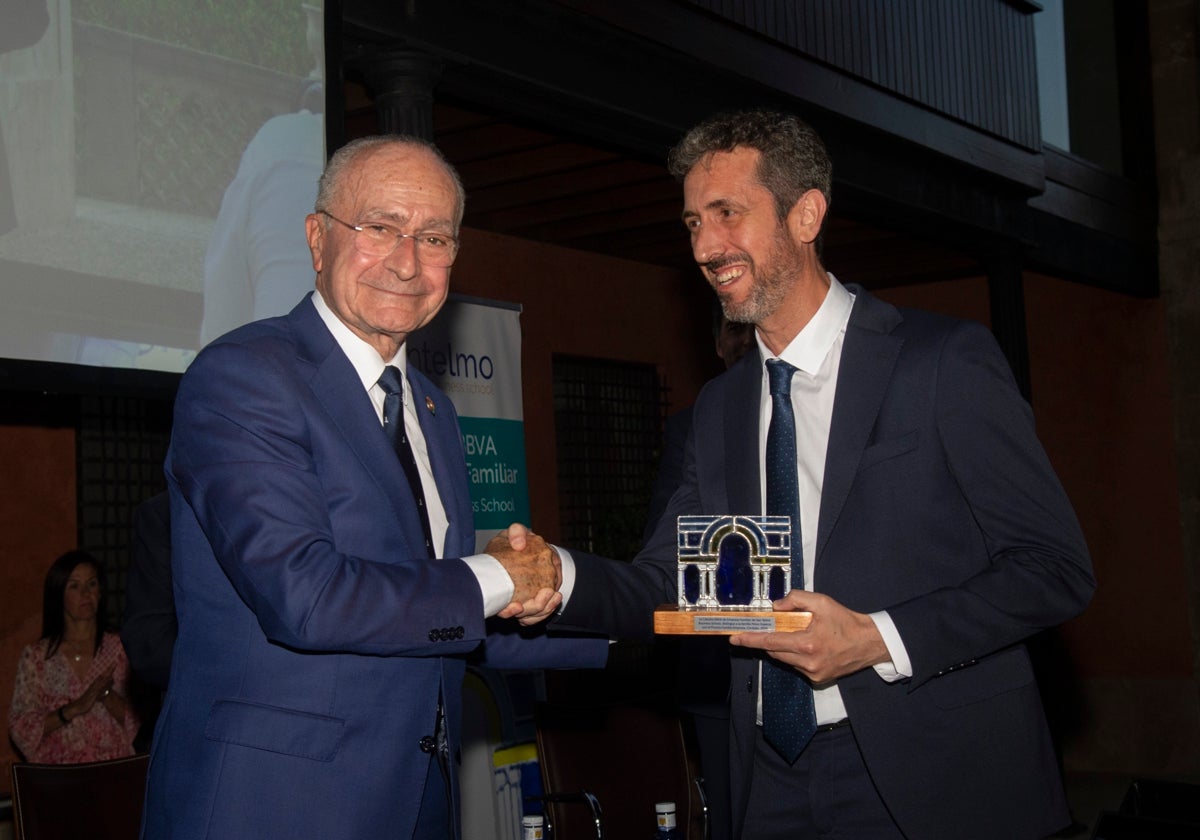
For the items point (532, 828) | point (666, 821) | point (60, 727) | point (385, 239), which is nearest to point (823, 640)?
point (385, 239)

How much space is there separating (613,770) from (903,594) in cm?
251

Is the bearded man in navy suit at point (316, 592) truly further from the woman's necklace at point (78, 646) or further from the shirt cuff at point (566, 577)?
the woman's necklace at point (78, 646)

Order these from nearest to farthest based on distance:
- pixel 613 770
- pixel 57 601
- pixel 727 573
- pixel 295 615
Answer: pixel 295 615 < pixel 727 573 < pixel 613 770 < pixel 57 601

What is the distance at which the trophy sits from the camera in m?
2.23

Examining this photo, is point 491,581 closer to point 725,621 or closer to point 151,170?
point 725,621

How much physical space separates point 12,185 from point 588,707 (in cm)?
246

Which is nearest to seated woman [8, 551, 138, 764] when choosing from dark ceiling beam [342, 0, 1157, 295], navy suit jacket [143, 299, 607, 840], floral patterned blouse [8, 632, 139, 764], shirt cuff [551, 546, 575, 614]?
floral patterned blouse [8, 632, 139, 764]

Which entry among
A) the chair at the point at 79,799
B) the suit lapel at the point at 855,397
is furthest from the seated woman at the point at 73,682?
the suit lapel at the point at 855,397

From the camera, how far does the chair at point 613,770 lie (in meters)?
4.35

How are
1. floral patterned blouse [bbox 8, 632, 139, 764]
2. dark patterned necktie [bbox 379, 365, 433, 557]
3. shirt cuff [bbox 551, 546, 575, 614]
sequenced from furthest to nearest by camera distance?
floral patterned blouse [bbox 8, 632, 139, 764] < shirt cuff [bbox 551, 546, 575, 614] < dark patterned necktie [bbox 379, 365, 433, 557]

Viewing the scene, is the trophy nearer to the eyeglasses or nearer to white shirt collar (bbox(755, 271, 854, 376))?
white shirt collar (bbox(755, 271, 854, 376))

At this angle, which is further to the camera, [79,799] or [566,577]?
[79,799]

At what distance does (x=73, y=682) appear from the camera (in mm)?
6055

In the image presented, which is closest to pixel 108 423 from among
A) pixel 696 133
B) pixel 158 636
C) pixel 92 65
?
pixel 158 636
